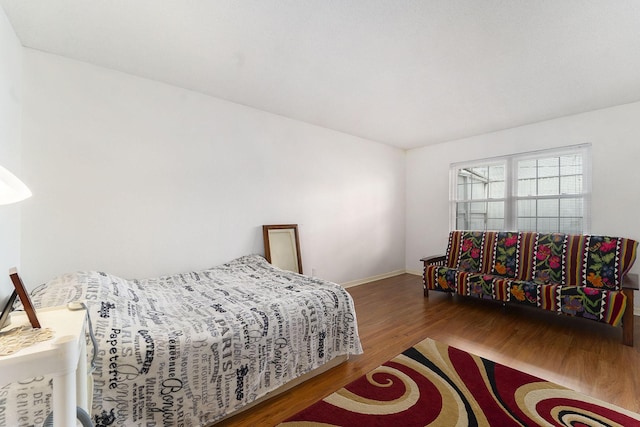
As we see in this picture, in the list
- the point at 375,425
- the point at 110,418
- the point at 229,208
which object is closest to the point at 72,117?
the point at 229,208

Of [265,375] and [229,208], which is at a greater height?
[229,208]

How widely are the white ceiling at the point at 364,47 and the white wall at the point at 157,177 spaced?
0.26 metres

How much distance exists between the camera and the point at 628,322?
2369 mm

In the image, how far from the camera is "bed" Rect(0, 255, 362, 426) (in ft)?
4.25

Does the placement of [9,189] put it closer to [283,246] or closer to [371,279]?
[283,246]

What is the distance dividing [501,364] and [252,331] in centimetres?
193

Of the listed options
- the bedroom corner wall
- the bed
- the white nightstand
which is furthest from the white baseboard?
the white nightstand

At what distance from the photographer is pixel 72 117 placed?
228 centimetres

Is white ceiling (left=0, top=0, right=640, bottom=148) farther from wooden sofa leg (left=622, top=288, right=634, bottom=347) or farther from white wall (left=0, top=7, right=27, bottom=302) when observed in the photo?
wooden sofa leg (left=622, top=288, right=634, bottom=347)

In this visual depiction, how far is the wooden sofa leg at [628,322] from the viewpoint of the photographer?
236 centimetres

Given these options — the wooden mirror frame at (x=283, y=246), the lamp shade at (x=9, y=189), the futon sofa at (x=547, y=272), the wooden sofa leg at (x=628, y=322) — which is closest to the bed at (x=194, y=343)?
the lamp shade at (x=9, y=189)

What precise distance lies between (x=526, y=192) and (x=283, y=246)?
3657 mm

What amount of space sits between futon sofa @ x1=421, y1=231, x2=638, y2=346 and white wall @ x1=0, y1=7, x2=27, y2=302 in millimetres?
4132

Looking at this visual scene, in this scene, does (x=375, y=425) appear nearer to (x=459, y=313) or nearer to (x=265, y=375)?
(x=265, y=375)
